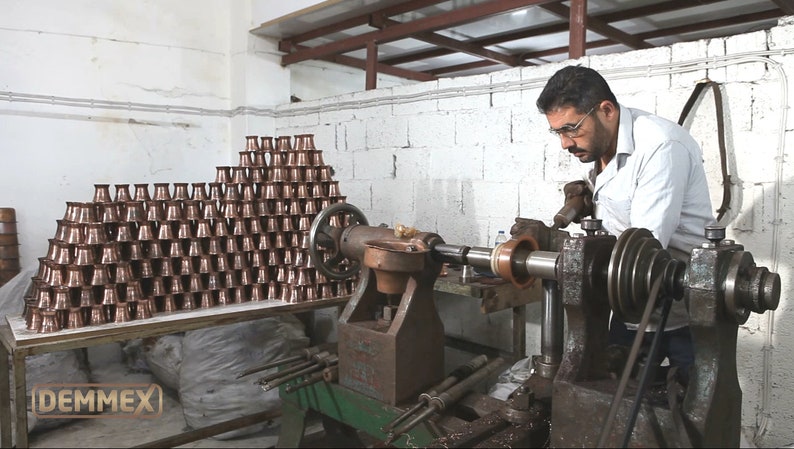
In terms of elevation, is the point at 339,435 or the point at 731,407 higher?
the point at 731,407

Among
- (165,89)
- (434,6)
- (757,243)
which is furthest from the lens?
(165,89)

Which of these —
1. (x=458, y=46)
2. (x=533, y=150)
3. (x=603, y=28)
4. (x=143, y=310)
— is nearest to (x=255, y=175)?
(x=143, y=310)

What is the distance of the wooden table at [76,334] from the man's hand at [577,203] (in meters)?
1.43

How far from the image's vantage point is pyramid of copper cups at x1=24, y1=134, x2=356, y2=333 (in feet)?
8.04

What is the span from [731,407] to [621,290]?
356 mm

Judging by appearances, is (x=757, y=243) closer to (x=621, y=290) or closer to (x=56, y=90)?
(x=621, y=290)

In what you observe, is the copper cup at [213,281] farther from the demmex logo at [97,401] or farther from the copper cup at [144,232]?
the demmex logo at [97,401]

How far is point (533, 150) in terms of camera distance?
2.80m

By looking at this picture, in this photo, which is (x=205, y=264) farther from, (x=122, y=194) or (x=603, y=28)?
(x=603, y=28)

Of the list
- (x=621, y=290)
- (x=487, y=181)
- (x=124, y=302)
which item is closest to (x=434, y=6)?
(x=487, y=181)

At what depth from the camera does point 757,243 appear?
2125 mm

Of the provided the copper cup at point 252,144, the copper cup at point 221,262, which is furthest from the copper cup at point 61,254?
the copper cup at point 252,144

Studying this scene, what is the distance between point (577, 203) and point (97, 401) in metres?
3.10

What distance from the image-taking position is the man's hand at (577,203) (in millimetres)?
2027
